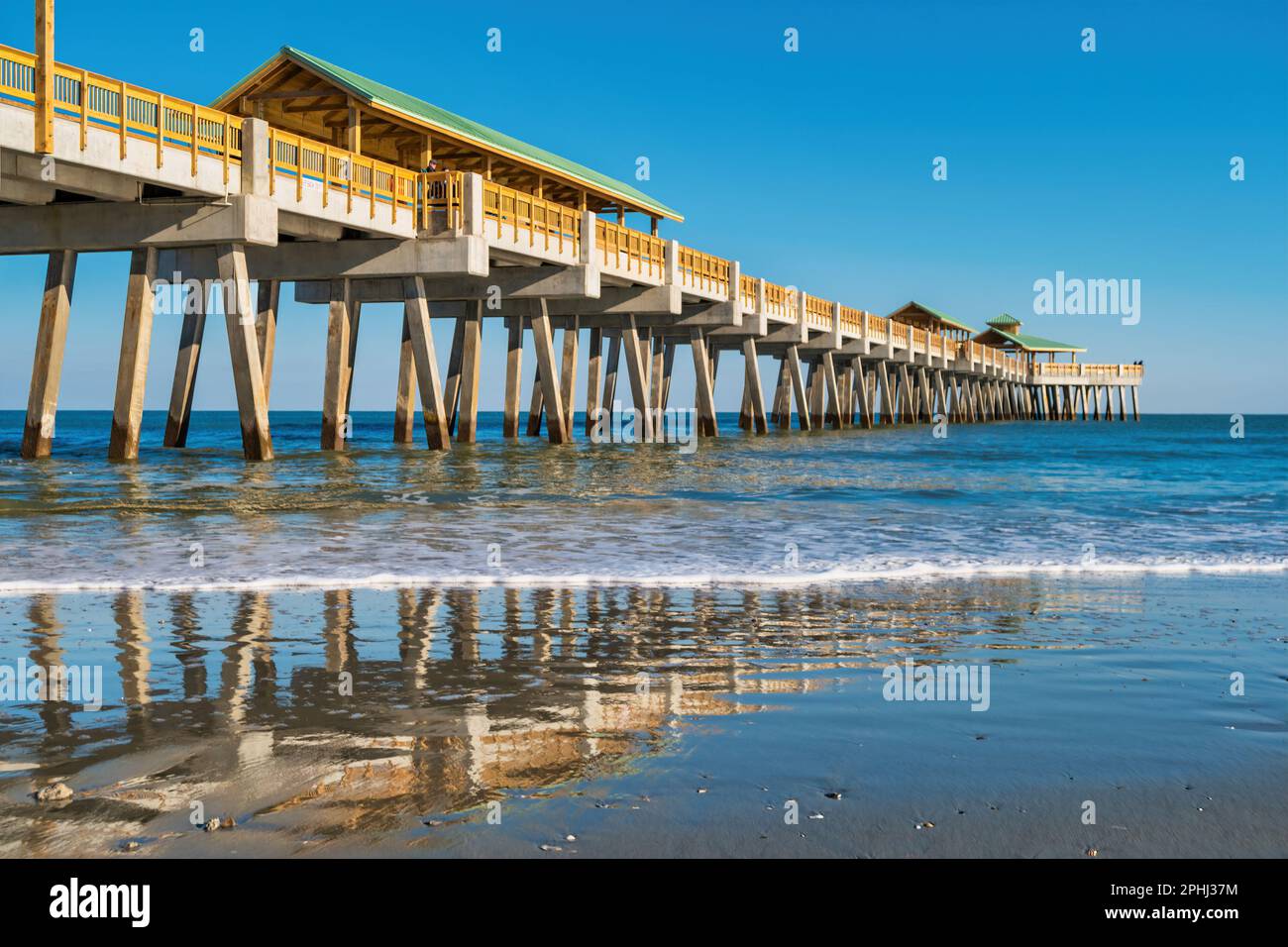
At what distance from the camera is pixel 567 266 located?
3148 cm

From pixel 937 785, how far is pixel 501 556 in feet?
23.0

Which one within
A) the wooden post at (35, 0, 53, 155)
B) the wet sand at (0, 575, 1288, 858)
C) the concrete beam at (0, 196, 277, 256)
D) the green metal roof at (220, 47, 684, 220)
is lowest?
the wet sand at (0, 575, 1288, 858)

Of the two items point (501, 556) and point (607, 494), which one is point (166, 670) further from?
point (607, 494)

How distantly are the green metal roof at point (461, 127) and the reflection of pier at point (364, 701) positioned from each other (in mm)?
21741

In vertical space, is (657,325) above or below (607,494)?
above

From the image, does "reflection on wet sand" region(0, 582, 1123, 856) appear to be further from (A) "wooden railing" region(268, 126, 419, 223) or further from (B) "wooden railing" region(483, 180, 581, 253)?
(B) "wooden railing" region(483, 180, 581, 253)

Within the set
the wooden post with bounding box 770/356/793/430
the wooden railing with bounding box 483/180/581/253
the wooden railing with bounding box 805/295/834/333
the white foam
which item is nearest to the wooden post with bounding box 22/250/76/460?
the wooden railing with bounding box 483/180/581/253

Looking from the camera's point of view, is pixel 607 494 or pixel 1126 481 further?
pixel 1126 481

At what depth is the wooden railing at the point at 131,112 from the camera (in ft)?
56.8

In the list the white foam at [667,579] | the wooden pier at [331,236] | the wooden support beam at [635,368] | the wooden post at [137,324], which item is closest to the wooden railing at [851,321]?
the wooden pier at [331,236]

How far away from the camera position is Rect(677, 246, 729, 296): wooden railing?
3766 centimetres

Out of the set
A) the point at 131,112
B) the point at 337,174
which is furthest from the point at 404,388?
the point at 131,112

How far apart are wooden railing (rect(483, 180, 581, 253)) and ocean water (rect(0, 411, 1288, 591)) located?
5465 millimetres
